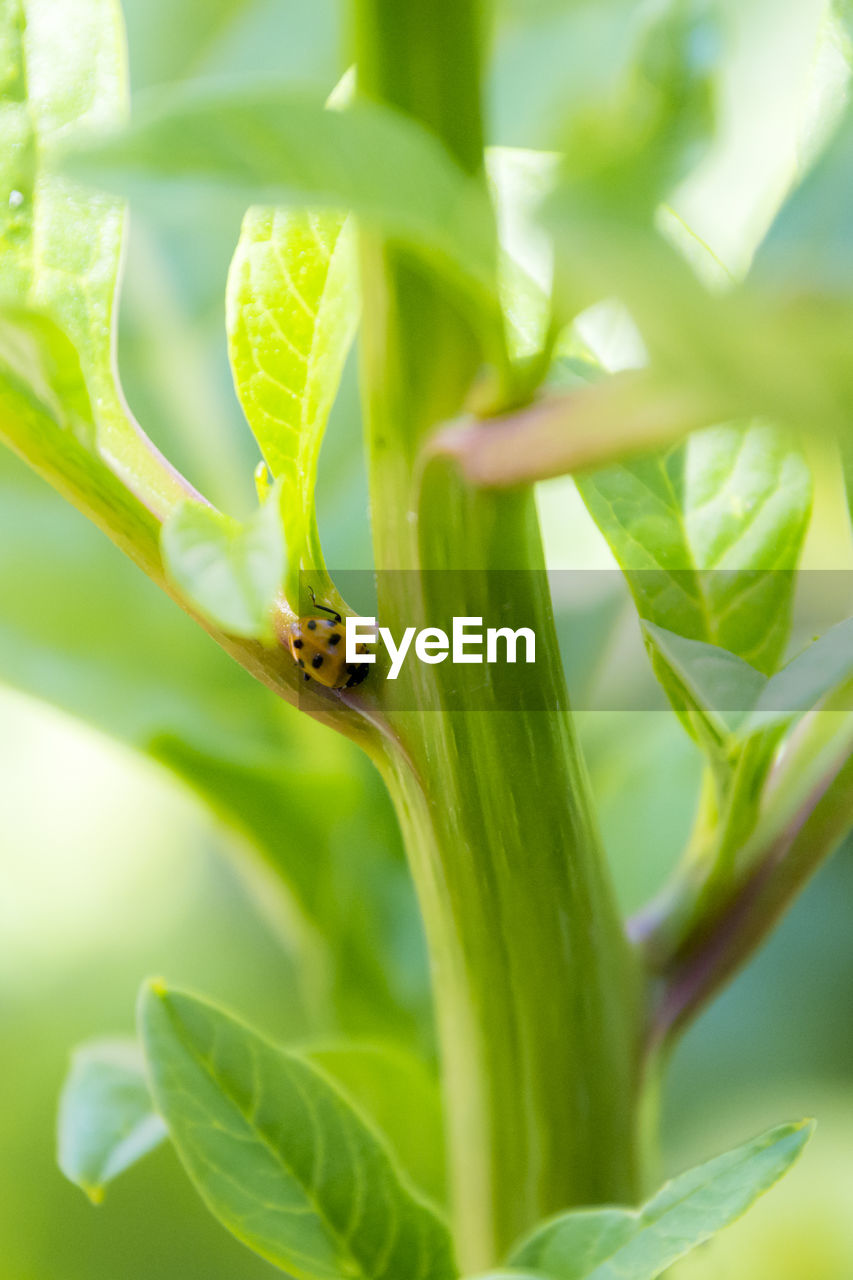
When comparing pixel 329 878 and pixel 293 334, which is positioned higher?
pixel 293 334

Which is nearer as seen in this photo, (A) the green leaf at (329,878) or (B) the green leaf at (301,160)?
(B) the green leaf at (301,160)

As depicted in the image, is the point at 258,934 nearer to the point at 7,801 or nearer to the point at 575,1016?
the point at 7,801

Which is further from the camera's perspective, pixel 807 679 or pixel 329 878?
pixel 329 878

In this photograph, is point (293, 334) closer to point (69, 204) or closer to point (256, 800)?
point (69, 204)

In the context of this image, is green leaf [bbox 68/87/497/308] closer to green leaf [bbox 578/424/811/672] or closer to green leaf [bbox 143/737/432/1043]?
green leaf [bbox 578/424/811/672]

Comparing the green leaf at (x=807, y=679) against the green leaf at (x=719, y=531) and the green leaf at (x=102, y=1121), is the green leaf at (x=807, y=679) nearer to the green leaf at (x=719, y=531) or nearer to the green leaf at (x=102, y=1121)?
the green leaf at (x=719, y=531)

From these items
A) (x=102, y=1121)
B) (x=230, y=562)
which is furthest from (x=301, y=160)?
(x=102, y=1121)

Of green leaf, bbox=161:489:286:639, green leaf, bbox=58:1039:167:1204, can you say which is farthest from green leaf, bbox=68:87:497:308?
green leaf, bbox=58:1039:167:1204

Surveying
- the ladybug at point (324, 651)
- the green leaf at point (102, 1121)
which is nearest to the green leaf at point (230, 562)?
the ladybug at point (324, 651)

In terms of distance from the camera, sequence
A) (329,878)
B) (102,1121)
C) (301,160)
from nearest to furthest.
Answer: (301,160)
(102,1121)
(329,878)
